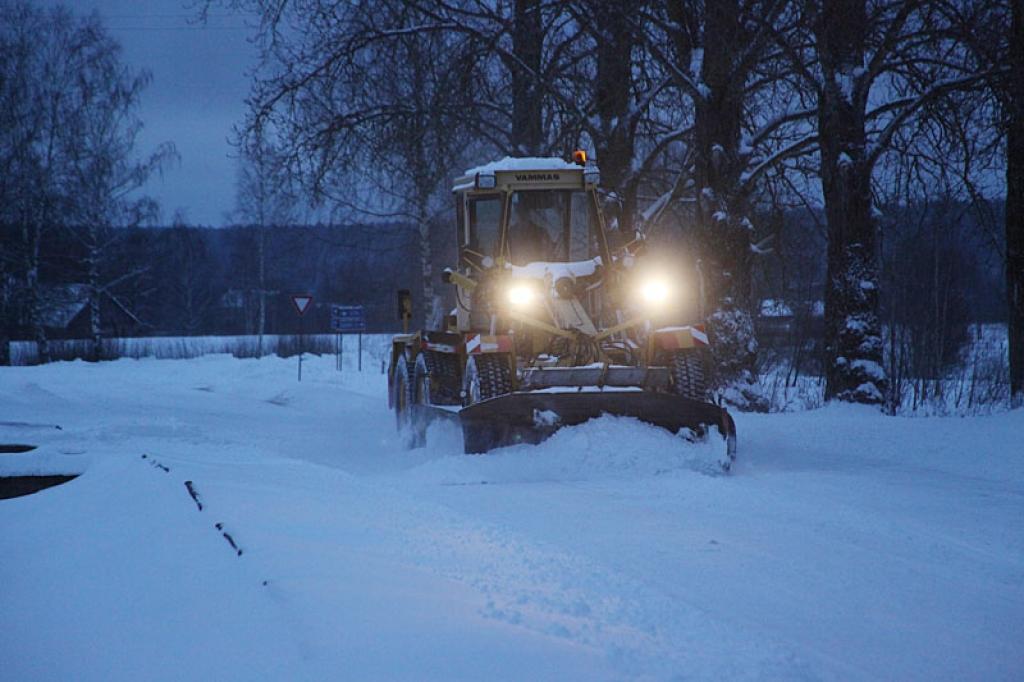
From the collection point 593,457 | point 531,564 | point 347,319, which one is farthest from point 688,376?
point 347,319

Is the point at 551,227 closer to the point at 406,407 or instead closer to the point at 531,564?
the point at 406,407

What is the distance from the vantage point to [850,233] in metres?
11.3

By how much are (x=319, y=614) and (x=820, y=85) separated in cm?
1023

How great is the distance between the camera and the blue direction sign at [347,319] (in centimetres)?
2428

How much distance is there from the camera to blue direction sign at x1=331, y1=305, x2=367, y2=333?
2428 cm

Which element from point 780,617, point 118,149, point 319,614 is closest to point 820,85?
point 780,617

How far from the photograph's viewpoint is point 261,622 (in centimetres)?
309

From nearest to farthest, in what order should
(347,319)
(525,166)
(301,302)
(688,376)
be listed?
(688,376) < (525,166) < (347,319) < (301,302)

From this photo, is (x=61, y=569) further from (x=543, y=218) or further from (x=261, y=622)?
(x=543, y=218)

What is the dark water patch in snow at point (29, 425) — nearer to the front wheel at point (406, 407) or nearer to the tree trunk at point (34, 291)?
the front wheel at point (406, 407)

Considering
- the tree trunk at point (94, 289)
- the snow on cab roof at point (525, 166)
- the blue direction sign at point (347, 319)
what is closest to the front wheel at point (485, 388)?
the snow on cab roof at point (525, 166)

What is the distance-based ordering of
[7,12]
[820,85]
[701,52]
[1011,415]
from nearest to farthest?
[1011,415] → [820,85] → [701,52] → [7,12]

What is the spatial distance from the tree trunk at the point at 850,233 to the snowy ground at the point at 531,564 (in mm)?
2857

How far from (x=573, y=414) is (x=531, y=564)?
134 inches
